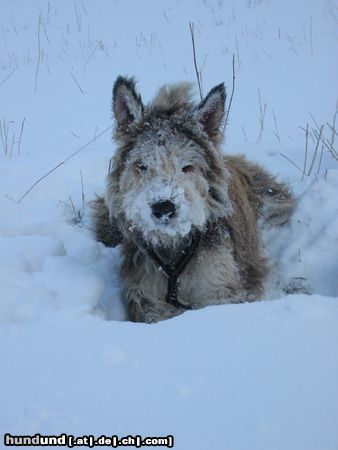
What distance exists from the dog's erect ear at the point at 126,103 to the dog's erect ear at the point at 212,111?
485 millimetres

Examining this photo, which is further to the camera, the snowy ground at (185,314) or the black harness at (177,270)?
the black harness at (177,270)

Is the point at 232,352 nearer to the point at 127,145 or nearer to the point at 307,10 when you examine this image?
the point at 127,145

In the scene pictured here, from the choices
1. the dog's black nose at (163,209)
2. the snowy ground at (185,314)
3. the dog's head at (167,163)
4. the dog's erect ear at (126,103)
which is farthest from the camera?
the dog's erect ear at (126,103)

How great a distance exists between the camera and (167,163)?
372cm

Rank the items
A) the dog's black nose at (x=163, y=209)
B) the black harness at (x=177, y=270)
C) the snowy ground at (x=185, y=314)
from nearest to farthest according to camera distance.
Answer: the snowy ground at (x=185, y=314)
the dog's black nose at (x=163, y=209)
the black harness at (x=177, y=270)

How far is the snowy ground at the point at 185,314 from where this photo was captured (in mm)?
1924

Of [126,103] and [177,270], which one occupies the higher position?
[126,103]

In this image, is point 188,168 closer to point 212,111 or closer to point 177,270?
point 212,111

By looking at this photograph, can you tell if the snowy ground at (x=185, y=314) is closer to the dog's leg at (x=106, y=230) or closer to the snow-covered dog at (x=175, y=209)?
the dog's leg at (x=106, y=230)

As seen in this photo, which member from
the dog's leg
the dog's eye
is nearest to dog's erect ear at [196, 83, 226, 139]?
the dog's eye

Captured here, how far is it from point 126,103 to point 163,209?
966mm

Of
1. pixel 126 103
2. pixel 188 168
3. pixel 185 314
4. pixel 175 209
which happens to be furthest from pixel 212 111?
pixel 185 314

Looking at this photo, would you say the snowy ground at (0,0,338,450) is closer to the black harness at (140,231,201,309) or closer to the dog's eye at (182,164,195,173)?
the black harness at (140,231,201,309)

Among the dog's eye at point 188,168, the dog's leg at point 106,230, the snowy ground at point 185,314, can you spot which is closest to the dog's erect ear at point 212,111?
the dog's eye at point 188,168
